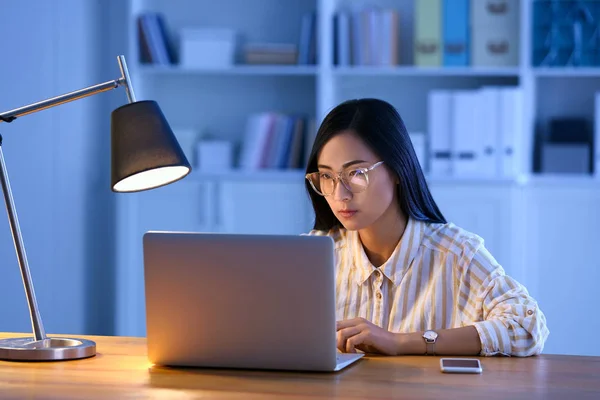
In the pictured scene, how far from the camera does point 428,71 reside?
162 inches

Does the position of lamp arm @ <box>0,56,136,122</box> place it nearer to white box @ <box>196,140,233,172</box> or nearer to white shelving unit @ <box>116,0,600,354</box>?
white shelving unit @ <box>116,0,600,354</box>

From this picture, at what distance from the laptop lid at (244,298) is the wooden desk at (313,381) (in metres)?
0.04

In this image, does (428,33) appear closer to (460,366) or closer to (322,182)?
(322,182)

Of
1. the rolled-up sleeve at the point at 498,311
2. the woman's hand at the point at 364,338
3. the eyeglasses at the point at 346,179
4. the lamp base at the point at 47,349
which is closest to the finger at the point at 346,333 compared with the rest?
the woman's hand at the point at 364,338

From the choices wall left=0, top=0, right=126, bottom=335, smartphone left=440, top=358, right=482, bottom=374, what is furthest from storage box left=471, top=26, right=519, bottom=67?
smartphone left=440, top=358, right=482, bottom=374

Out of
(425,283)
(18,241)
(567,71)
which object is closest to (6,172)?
(18,241)

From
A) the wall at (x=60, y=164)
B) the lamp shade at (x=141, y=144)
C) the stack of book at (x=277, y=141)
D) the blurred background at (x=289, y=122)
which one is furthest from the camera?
the stack of book at (x=277, y=141)

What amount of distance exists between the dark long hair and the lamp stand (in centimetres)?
69

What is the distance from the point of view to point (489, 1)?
4070 millimetres

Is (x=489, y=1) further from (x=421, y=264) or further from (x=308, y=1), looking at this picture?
(x=421, y=264)

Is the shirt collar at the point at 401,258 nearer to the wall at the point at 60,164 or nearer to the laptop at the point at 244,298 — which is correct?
the laptop at the point at 244,298

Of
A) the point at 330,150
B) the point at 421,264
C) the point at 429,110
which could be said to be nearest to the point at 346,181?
the point at 330,150

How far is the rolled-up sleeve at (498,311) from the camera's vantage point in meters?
1.89

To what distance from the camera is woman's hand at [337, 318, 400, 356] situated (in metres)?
1.85
